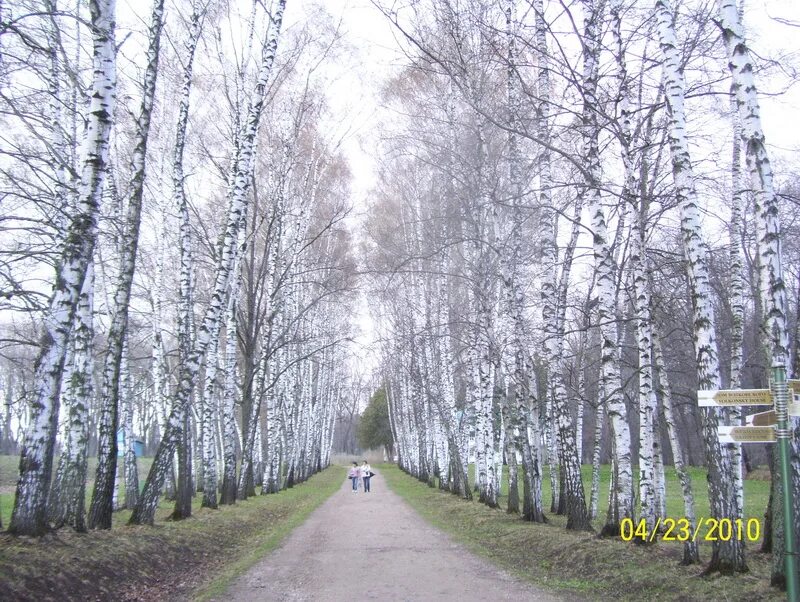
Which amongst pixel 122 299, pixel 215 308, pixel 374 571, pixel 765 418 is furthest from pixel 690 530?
pixel 122 299

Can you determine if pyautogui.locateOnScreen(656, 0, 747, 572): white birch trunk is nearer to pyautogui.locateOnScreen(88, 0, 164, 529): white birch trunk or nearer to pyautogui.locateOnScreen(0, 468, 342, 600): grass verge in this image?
pyautogui.locateOnScreen(0, 468, 342, 600): grass verge

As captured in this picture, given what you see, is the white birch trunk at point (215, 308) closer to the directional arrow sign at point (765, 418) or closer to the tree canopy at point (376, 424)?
the directional arrow sign at point (765, 418)

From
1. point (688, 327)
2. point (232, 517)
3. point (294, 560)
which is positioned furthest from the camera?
point (232, 517)

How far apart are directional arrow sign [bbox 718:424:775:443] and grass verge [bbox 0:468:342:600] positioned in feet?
18.2

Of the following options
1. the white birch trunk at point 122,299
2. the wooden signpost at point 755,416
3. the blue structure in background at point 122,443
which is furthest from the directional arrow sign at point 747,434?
the blue structure in background at point 122,443


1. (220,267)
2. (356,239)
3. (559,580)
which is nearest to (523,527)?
(559,580)

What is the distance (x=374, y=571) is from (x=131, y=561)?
Result: 3.05 metres

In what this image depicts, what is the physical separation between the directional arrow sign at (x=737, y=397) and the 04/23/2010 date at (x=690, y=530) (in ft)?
7.74

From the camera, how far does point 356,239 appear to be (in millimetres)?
28328

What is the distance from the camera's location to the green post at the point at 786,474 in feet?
13.2

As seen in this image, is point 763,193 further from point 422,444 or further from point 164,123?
point 422,444

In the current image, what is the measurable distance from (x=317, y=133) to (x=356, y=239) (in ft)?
26.3

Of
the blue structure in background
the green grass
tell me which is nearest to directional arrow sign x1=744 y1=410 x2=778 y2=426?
the green grass

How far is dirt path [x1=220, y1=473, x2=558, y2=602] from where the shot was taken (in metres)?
6.99
